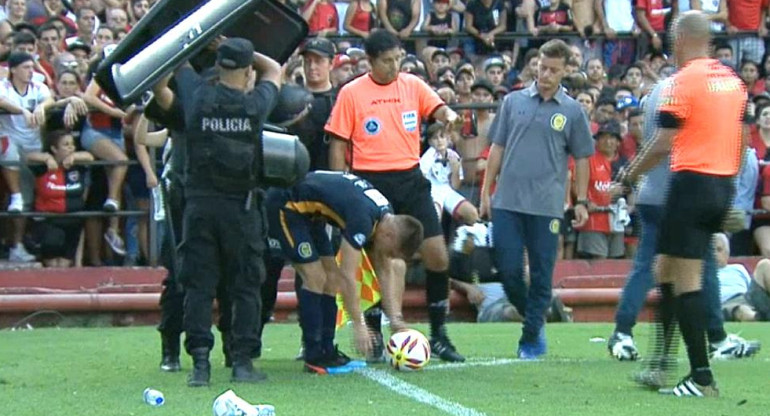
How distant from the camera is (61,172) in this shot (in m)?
15.8

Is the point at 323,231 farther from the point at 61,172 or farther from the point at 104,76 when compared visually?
the point at 61,172

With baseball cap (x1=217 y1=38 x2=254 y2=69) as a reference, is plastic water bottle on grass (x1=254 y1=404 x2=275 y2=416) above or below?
below

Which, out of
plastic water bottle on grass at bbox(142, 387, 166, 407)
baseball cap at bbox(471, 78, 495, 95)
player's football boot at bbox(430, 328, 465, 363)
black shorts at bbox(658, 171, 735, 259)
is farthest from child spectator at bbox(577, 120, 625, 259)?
plastic water bottle on grass at bbox(142, 387, 166, 407)

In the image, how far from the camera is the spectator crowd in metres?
15.8

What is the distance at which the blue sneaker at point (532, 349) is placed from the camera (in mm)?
11594

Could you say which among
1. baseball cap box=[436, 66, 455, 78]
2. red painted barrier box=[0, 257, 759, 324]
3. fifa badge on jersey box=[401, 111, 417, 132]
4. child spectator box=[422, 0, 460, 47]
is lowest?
red painted barrier box=[0, 257, 759, 324]

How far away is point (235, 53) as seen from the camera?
370 inches

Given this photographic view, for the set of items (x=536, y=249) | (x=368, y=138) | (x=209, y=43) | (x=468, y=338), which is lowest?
(x=468, y=338)

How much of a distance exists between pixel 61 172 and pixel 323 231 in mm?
6015

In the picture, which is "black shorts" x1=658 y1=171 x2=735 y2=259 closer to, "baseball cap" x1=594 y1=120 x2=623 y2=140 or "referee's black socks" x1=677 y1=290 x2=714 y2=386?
"referee's black socks" x1=677 y1=290 x2=714 y2=386

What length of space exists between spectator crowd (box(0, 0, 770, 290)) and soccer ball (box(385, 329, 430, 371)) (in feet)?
6.10

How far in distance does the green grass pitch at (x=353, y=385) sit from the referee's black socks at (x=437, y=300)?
0.29 m

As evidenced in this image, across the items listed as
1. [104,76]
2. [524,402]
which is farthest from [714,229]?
[104,76]

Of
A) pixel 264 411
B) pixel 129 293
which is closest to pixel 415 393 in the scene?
pixel 264 411
